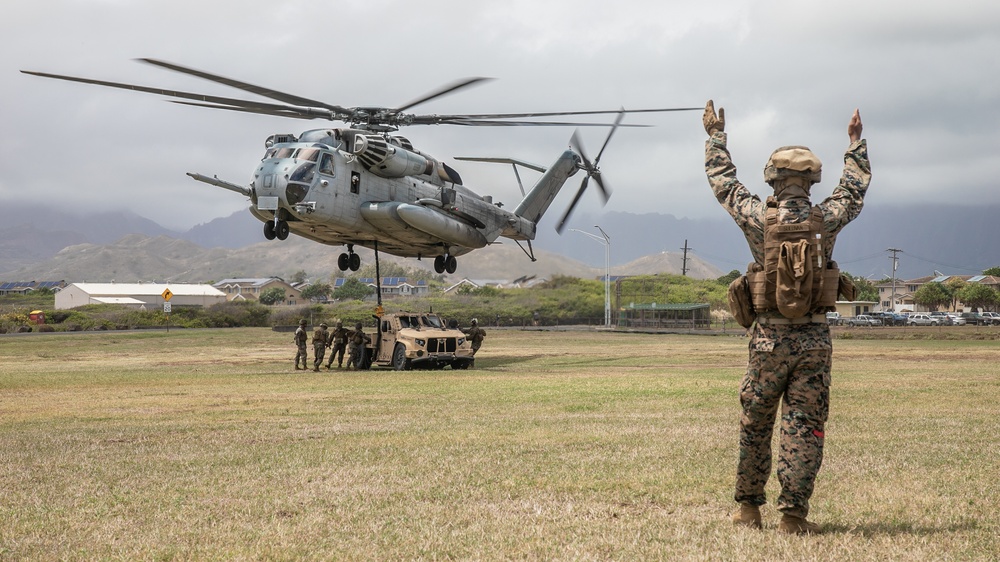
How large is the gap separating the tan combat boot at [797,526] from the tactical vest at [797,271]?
1.29 m

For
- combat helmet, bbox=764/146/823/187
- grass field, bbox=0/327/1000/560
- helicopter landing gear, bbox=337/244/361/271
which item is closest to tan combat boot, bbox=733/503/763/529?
grass field, bbox=0/327/1000/560

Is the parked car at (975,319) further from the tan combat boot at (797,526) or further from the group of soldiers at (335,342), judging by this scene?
the tan combat boot at (797,526)

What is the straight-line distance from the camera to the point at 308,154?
1046 inches

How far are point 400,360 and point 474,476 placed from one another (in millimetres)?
20091

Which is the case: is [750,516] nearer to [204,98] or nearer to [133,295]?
[204,98]

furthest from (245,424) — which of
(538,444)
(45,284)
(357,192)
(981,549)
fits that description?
(45,284)

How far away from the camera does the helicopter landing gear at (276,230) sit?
89.0 ft

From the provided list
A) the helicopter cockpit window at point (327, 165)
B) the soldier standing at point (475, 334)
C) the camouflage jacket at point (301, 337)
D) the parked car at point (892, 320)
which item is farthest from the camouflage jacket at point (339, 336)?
the parked car at point (892, 320)

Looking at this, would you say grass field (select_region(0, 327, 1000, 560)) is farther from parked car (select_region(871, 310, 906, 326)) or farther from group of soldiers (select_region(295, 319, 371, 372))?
parked car (select_region(871, 310, 906, 326))

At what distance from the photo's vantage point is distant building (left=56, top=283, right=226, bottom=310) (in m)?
115

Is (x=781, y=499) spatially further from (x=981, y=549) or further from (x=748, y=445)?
(x=981, y=549)

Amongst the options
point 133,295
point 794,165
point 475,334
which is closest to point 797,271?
point 794,165

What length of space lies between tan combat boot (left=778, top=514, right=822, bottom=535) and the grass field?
0.15 metres

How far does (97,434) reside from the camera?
12.0m
